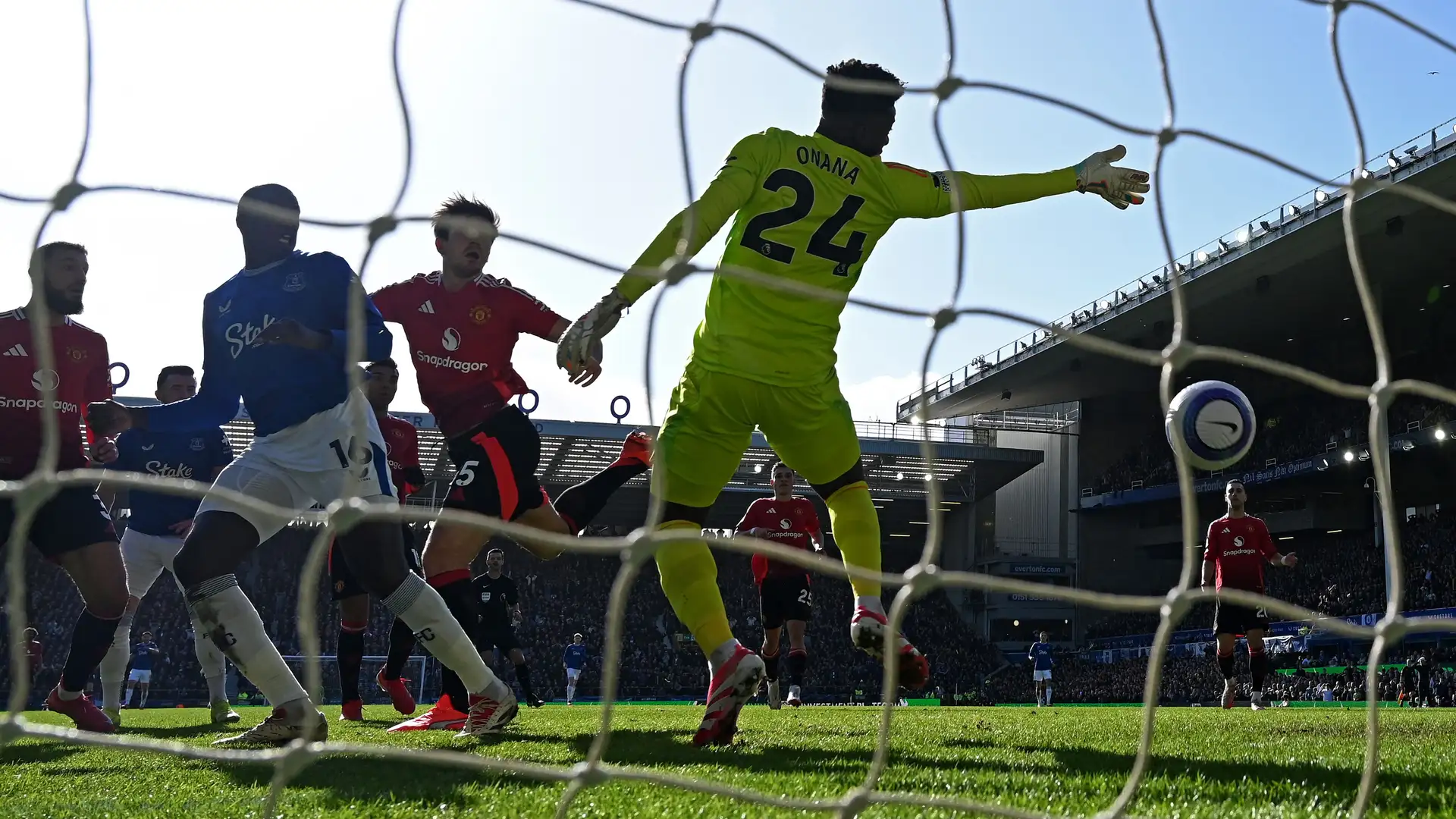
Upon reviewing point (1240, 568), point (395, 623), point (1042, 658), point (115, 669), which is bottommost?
point (1042, 658)

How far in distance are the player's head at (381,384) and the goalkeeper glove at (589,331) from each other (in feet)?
10.5

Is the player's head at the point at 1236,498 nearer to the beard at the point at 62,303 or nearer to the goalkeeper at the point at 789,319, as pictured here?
the goalkeeper at the point at 789,319

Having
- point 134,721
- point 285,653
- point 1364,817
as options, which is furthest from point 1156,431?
point 1364,817

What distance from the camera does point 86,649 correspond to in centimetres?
554

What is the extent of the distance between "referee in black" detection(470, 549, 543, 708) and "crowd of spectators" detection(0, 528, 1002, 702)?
41.4 ft

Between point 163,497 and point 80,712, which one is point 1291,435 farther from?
point 80,712

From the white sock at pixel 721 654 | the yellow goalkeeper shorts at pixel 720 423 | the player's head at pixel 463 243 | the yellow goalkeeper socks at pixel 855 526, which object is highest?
the player's head at pixel 463 243

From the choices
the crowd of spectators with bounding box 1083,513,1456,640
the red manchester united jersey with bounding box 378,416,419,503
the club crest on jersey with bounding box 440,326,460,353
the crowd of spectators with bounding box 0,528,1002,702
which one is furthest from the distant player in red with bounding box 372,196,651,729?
the crowd of spectators with bounding box 1083,513,1456,640

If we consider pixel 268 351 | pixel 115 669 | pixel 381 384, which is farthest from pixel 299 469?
pixel 115 669

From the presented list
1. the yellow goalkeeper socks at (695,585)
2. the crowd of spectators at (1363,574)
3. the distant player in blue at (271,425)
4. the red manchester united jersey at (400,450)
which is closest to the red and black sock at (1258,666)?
the red manchester united jersey at (400,450)

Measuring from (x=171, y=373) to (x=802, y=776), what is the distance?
571 centimetres

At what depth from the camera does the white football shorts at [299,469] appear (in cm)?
363

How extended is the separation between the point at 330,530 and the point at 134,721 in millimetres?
6628

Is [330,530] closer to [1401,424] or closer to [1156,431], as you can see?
[1401,424]
